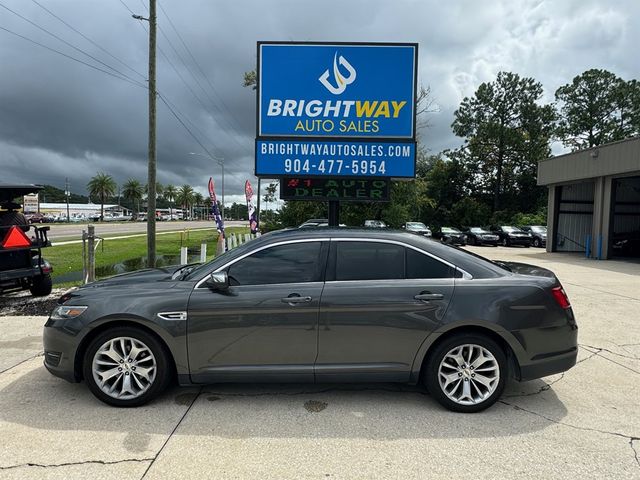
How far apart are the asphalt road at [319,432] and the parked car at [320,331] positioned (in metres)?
0.27

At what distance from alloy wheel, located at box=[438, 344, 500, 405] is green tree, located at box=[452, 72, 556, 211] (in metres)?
52.6

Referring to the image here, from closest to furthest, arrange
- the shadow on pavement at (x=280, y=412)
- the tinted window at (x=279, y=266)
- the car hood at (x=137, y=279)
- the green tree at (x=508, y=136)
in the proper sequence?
the shadow on pavement at (x=280, y=412) < the tinted window at (x=279, y=266) < the car hood at (x=137, y=279) < the green tree at (x=508, y=136)

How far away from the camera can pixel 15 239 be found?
24.9 ft

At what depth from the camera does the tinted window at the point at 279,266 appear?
377cm

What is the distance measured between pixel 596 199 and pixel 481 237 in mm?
10134

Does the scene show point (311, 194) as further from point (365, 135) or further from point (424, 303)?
point (424, 303)

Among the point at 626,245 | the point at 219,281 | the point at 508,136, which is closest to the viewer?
the point at 219,281

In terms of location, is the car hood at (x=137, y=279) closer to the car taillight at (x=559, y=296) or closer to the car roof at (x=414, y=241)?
the car roof at (x=414, y=241)

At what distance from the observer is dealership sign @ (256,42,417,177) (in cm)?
783

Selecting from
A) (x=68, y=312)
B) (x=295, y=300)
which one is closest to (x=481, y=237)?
(x=295, y=300)

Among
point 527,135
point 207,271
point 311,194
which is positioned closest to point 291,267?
point 207,271

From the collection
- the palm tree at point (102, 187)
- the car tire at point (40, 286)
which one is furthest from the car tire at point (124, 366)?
the palm tree at point (102, 187)

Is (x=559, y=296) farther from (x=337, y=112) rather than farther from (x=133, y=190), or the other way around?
(x=133, y=190)

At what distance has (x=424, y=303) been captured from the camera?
365 cm
